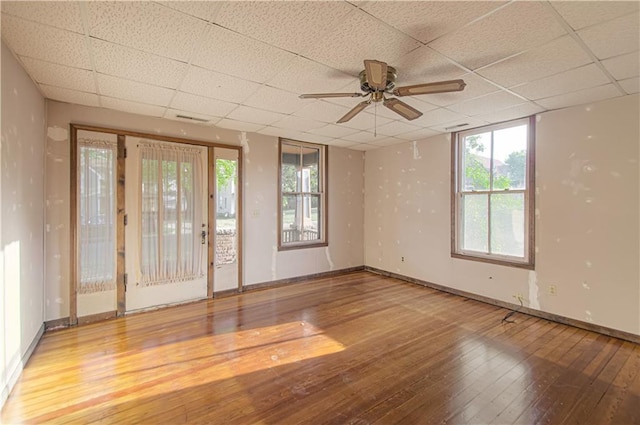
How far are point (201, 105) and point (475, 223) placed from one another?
4.21m

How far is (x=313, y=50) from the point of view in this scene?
2.28 metres

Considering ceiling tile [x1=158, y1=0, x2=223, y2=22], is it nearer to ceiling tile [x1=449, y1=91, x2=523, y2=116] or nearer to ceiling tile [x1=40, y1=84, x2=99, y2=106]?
ceiling tile [x1=40, y1=84, x2=99, y2=106]

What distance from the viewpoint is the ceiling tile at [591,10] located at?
1.74 meters

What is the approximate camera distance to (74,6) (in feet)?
5.89

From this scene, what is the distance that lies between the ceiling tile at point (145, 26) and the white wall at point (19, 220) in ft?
2.96

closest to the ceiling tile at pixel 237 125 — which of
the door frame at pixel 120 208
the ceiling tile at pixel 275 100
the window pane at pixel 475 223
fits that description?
the door frame at pixel 120 208

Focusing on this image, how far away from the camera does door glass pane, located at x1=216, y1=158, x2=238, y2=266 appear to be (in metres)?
4.52

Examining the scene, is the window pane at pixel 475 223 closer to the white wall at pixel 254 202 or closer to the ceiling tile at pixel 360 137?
the ceiling tile at pixel 360 137

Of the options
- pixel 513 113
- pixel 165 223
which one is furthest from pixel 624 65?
pixel 165 223

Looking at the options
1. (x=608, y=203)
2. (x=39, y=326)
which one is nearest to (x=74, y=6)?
(x=39, y=326)

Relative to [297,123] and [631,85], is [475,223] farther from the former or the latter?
[297,123]

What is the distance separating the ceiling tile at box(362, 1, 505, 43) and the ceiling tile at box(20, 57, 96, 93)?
262cm

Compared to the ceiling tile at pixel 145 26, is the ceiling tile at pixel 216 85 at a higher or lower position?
higher

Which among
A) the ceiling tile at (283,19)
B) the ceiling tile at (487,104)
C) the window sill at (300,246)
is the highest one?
the ceiling tile at (283,19)
